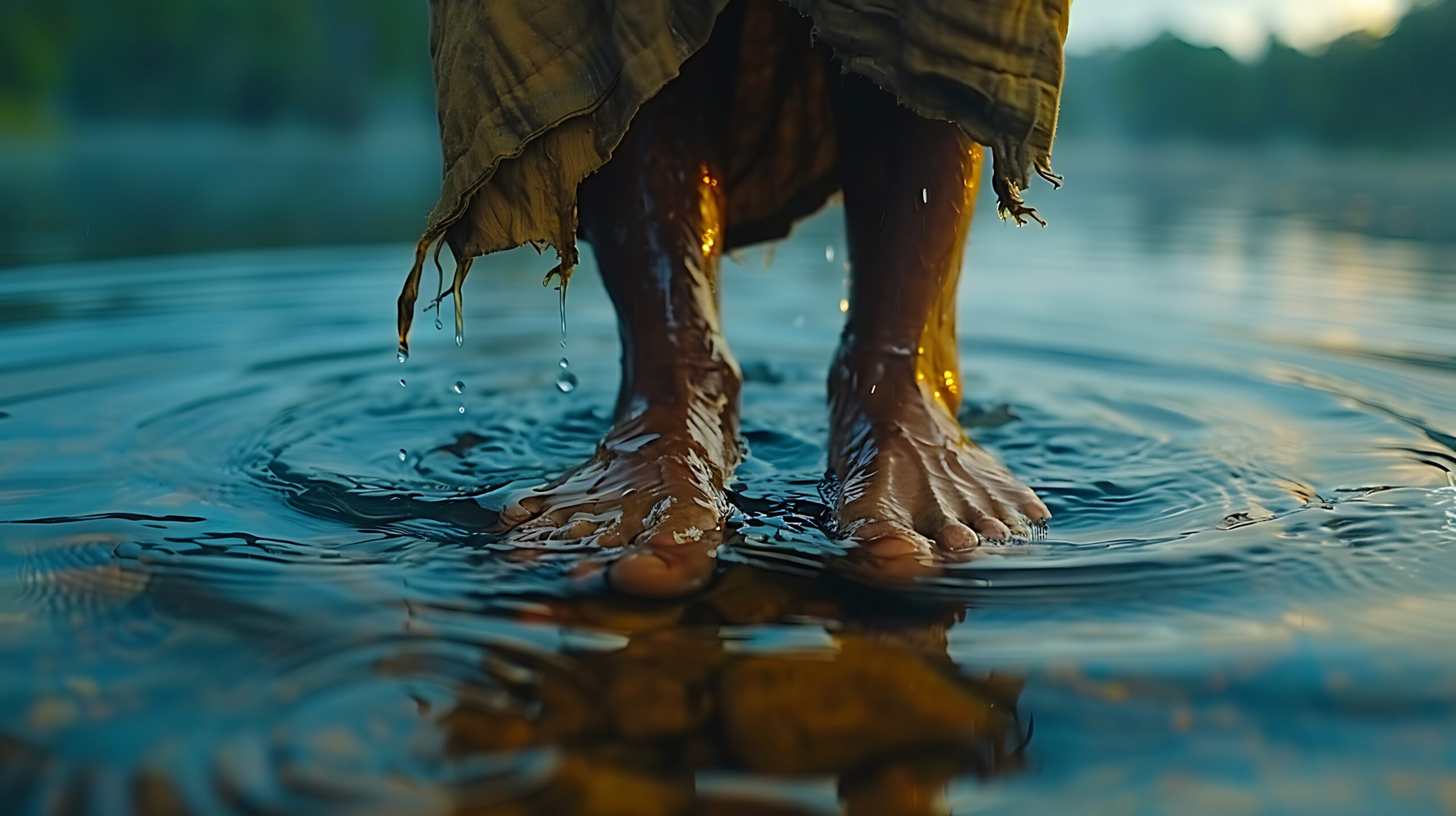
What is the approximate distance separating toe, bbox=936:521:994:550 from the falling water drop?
938 millimetres

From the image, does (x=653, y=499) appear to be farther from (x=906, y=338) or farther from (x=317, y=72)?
(x=317, y=72)

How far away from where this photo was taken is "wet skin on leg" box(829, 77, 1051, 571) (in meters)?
1.43

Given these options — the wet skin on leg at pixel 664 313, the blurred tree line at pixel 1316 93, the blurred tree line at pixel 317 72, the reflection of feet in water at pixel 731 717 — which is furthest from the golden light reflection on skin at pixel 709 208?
the blurred tree line at pixel 1316 93

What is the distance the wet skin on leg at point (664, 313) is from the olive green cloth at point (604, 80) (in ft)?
0.47

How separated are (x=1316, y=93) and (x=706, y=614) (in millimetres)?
41389

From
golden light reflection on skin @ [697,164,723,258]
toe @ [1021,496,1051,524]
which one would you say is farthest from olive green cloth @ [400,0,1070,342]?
toe @ [1021,496,1051,524]

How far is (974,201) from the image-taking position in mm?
1626

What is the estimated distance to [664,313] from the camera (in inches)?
62.2

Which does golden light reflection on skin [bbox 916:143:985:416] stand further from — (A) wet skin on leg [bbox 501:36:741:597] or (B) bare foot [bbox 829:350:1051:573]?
(A) wet skin on leg [bbox 501:36:741:597]

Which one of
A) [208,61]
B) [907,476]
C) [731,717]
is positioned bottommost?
[731,717]

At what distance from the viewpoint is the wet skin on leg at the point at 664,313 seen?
4.68 ft

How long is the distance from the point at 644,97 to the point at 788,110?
2.07 feet

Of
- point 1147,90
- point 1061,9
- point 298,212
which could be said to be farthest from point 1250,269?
point 1147,90

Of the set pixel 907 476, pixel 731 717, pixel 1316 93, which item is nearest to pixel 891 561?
pixel 907 476
